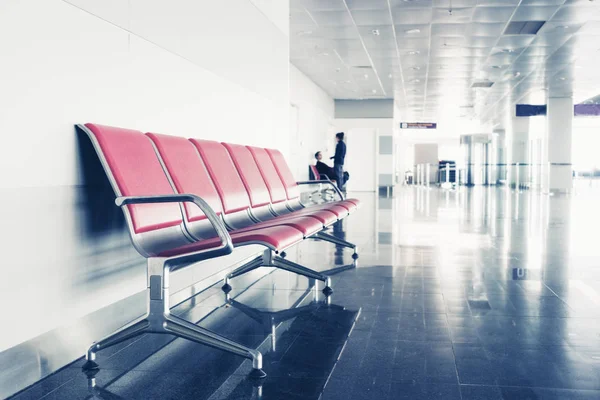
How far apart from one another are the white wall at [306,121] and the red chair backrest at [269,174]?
31.9ft

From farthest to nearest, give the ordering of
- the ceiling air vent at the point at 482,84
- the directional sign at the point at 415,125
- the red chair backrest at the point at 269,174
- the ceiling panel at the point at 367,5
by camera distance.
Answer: the directional sign at the point at 415,125 → the ceiling air vent at the point at 482,84 → the ceiling panel at the point at 367,5 → the red chair backrest at the point at 269,174

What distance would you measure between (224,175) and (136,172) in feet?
2.98

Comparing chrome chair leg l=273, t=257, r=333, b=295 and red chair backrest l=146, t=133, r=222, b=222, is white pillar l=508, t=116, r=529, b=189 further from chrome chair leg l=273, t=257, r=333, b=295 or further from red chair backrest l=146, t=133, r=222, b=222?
red chair backrest l=146, t=133, r=222, b=222

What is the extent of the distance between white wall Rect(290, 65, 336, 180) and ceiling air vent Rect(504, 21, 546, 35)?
5.57 m

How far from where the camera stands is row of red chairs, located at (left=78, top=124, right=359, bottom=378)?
2014 mm

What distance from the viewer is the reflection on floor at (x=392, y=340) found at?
1837 millimetres

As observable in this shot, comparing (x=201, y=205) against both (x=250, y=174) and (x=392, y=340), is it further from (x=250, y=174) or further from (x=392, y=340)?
(x=250, y=174)

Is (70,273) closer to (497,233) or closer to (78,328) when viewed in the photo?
(78,328)

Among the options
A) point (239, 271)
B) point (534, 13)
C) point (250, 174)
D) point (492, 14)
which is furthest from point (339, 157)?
point (239, 271)

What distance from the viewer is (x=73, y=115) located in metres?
2.15

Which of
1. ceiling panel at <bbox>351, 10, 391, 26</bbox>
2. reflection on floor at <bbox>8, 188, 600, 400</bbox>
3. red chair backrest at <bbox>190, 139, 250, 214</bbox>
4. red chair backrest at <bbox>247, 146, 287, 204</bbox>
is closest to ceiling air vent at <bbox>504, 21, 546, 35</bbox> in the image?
ceiling panel at <bbox>351, 10, 391, 26</bbox>

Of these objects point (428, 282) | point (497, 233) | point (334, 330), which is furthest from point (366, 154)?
point (334, 330)

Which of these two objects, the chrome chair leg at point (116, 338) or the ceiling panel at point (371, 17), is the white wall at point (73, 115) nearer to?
the chrome chair leg at point (116, 338)

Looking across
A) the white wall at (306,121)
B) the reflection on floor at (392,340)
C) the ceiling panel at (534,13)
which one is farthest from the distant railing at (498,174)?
the reflection on floor at (392,340)
